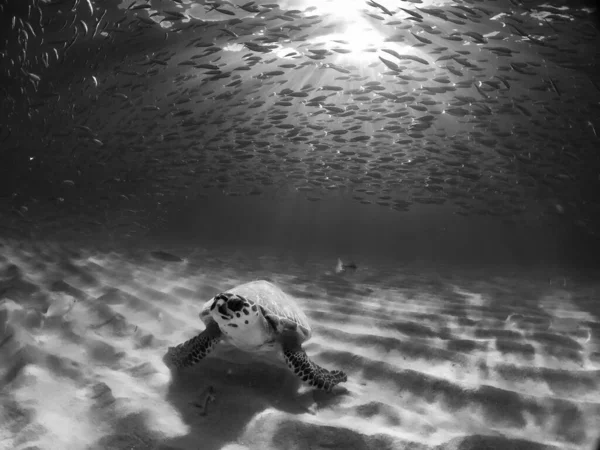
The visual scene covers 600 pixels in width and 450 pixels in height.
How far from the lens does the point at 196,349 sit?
3270mm

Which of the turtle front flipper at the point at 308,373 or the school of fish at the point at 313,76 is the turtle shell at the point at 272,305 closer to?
the turtle front flipper at the point at 308,373

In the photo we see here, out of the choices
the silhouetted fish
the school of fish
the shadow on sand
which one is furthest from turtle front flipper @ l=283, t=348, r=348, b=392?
the school of fish

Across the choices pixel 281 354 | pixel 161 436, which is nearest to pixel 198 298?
pixel 281 354

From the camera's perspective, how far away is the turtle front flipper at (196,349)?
3.26 metres

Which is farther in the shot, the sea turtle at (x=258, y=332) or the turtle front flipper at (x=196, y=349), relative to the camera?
the turtle front flipper at (x=196, y=349)

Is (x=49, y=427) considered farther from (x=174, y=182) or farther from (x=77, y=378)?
(x=174, y=182)

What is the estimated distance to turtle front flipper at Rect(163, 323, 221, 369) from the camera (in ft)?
10.7

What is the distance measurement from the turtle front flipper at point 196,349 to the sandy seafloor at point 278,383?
17 cm

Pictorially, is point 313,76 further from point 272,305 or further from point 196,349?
point 196,349

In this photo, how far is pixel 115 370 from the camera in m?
3.35

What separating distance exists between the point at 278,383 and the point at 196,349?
0.88 meters

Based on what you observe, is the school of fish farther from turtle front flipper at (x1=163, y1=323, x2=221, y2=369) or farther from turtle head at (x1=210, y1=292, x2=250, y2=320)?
turtle head at (x1=210, y1=292, x2=250, y2=320)

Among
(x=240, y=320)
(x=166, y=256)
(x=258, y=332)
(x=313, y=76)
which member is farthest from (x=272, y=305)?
(x=313, y=76)

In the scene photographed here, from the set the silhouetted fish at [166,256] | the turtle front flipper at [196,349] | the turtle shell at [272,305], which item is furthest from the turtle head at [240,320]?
the silhouetted fish at [166,256]
